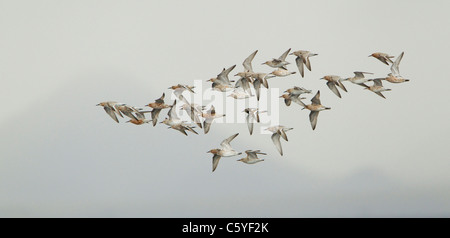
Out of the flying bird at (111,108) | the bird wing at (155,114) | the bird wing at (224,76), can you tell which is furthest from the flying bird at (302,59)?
the flying bird at (111,108)

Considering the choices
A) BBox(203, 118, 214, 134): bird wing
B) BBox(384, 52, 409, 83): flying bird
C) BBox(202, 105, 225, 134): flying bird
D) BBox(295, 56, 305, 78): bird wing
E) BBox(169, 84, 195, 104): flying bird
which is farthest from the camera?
BBox(295, 56, 305, 78): bird wing

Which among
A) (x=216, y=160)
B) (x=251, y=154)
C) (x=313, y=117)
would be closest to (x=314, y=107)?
(x=313, y=117)

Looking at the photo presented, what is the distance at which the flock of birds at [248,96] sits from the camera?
33.3 m

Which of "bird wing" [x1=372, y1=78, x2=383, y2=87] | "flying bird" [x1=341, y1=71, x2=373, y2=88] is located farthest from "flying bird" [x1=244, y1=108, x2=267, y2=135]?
"bird wing" [x1=372, y1=78, x2=383, y2=87]

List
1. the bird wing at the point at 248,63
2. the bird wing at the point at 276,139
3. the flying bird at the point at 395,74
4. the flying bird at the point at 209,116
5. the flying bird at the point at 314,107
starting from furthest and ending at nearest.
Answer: the bird wing at the point at 248,63 < the flying bird at the point at 314,107 < the bird wing at the point at 276,139 < the flying bird at the point at 209,116 < the flying bird at the point at 395,74

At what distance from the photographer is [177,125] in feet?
111

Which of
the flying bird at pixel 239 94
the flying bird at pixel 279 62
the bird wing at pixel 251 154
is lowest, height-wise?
the bird wing at pixel 251 154

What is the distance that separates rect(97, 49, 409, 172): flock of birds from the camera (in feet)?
109

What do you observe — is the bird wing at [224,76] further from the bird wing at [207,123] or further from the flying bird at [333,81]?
the flying bird at [333,81]

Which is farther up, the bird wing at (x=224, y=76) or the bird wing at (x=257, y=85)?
the bird wing at (x=224, y=76)

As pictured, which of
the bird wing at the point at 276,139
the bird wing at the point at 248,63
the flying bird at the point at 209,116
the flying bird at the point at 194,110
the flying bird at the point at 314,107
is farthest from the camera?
A: the bird wing at the point at 248,63

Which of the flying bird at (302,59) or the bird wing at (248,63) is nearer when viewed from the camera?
the flying bird at (302,59)

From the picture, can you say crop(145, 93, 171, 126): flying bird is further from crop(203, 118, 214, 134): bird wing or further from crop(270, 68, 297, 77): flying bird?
crop(270, 68, 297, 77): flying bird

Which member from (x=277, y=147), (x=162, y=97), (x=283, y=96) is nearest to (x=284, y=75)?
(x=283, y=96)
